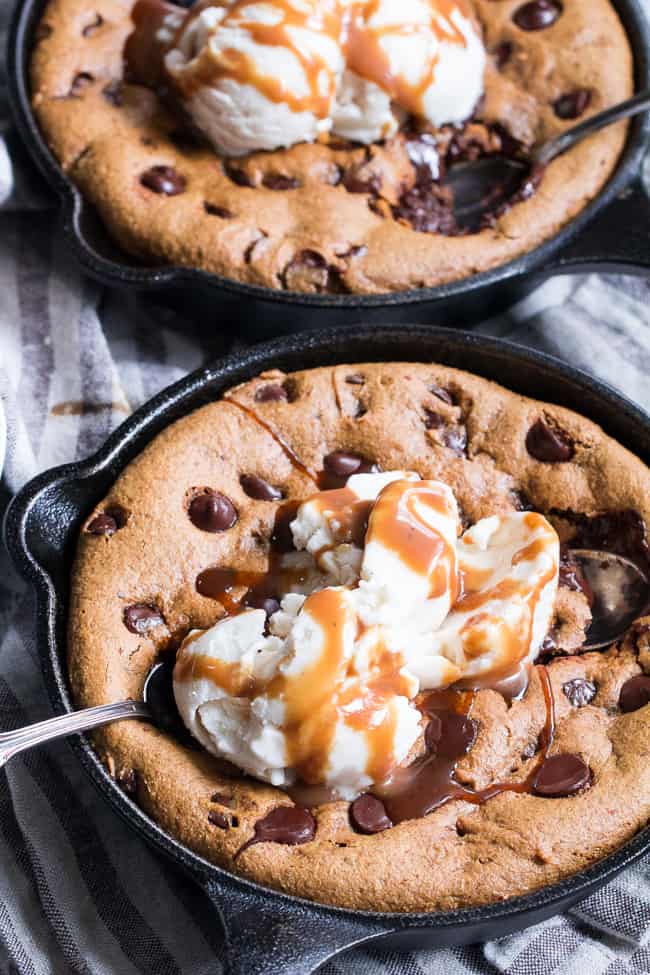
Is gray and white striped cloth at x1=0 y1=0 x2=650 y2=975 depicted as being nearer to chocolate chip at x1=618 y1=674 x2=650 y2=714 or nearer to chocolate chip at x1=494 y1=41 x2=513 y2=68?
chocolate chip at x1=618 y1=674 x2=650 y2=714

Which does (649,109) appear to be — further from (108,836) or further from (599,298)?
(108,836)

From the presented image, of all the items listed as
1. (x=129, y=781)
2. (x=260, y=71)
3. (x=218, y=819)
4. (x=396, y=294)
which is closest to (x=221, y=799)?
(x=218, y=819)

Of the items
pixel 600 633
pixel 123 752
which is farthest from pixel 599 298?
pixel 123 752

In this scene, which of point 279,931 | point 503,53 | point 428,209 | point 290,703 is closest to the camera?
point 279,931

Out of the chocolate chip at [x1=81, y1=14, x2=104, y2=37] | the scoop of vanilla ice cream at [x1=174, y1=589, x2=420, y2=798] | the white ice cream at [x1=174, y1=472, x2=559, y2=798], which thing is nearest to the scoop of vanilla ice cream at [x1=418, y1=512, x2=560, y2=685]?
the white ice cream at [x1=174, y1=472, x2=559, y2=798]

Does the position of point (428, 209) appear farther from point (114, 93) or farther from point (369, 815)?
point (369, 815)

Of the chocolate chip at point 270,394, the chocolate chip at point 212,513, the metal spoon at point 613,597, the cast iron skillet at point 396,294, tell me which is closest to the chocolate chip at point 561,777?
the metal spoon at point 613,597

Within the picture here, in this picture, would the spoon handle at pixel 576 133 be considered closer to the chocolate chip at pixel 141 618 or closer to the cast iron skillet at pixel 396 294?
the cast iron skillet at pixel 396 294
